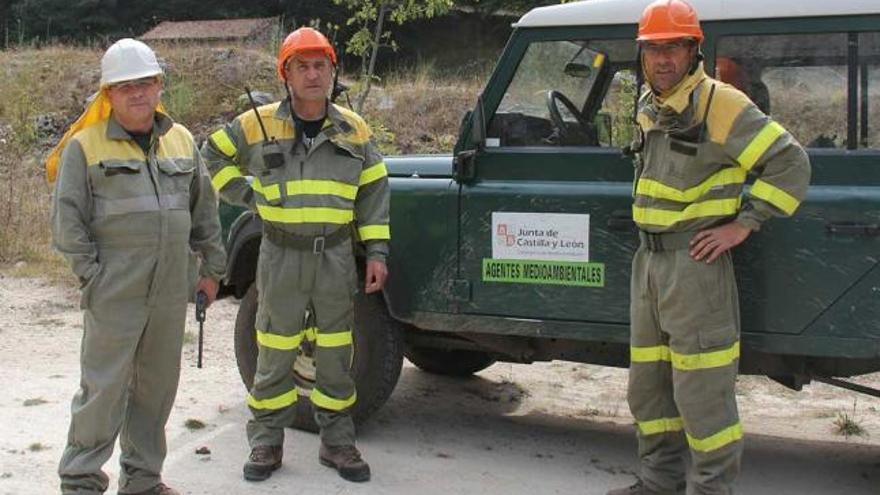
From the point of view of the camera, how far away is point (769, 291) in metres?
3.87

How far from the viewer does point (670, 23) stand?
3514 mm

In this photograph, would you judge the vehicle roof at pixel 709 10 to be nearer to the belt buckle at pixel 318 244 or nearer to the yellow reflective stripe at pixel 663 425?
the belt buckle at pixel 318 244

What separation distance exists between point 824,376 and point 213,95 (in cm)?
1325

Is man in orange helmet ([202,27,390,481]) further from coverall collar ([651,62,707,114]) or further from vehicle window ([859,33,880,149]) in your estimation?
vehicle window ([859,33,880,149])

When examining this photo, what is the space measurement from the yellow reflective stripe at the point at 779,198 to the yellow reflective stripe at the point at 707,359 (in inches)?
21.0

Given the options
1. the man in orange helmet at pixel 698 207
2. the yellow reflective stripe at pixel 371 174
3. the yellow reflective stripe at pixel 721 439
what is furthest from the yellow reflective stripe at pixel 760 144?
the yellow reflective stripe at pixel 371 174

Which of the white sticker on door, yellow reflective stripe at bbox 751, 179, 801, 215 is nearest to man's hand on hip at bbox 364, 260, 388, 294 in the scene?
the white sticker on door

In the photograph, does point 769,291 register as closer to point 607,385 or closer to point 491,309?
point 491,309

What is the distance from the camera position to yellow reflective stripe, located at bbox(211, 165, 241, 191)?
14.1ft

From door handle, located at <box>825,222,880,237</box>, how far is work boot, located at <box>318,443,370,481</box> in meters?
2.11

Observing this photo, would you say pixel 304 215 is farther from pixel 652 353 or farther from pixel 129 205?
pixel 652 353

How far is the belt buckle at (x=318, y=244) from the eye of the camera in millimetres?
4172

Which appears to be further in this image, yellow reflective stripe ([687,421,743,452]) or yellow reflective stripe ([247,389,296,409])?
yellow reflective stripe ([247,389,296,409])

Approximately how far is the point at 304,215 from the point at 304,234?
81 mm
